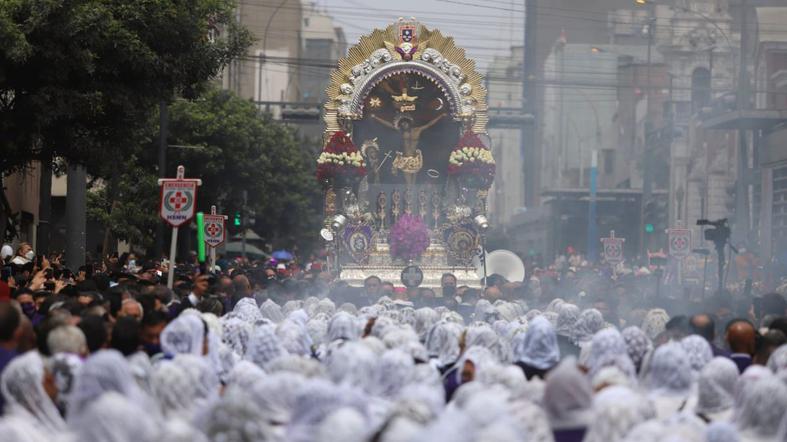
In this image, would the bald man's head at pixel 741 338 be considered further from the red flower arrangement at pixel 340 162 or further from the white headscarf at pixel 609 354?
the red flower arrangement at pixel 340 162

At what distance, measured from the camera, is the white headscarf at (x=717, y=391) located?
33.1ft

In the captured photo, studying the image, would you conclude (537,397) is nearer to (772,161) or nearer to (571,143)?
(772,161)

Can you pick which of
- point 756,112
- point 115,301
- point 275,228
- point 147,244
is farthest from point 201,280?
point 275,228

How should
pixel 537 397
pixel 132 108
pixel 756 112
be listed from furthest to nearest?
1. pixel 756 112
2. pixel 132 108
3. pixel 537 397

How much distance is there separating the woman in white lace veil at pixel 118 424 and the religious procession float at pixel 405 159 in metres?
20.3

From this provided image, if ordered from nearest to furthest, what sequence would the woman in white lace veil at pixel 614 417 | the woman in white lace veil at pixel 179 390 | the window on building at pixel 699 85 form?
1. the woman in white lace veil at pixel 614 417
2. the woman in white lace veil at pixel 179 390
3. the window on building at pixel 699 85

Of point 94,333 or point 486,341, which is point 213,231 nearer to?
point 486,341

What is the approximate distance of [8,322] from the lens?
10.4 m

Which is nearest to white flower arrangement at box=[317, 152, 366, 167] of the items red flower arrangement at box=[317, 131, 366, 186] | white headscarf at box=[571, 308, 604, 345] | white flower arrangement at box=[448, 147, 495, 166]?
red flower arrangement at box=[317, 131, 366, 186]

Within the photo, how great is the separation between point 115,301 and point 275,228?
5345cm

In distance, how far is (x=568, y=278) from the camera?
33094 millimetres

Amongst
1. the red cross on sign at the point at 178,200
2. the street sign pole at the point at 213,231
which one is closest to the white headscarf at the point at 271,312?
the red cross on sign at the point at 178,200

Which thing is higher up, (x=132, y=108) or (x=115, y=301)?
(x=132, y=108)

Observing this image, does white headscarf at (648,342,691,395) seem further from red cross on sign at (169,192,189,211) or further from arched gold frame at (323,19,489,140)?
arched gold frame at (323,19,489,140)
